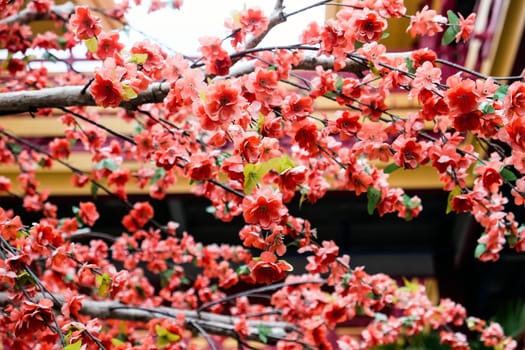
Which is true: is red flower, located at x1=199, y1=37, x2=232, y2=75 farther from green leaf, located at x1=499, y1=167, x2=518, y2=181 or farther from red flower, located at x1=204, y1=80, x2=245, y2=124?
green leaf, located at x1=499, y1=167, x2=518, y2=181

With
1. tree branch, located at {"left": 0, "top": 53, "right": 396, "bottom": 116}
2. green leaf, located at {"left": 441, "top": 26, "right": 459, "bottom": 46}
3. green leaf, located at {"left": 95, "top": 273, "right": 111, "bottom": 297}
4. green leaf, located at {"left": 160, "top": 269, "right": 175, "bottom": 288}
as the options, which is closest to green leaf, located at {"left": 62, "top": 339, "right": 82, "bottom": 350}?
green leaf, located at {"left": 95, "top": 273, "right": 111, "bottom": 297}

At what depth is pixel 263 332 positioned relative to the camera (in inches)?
85.0

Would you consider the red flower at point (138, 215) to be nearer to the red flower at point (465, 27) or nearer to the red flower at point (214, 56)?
the red flower at point (214, 56)

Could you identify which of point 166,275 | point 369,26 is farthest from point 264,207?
point 166,275

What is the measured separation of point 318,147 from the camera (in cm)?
137

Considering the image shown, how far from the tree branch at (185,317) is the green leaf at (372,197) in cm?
83

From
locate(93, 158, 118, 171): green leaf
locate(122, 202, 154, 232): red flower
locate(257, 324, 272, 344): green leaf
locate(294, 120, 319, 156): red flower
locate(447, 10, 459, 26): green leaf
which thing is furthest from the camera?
locate(122, 202, 154, 232): red flower

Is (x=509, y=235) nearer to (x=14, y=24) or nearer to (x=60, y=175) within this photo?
(x=14, y=24)

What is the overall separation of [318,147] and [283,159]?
0.36 m

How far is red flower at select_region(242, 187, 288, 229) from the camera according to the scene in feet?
3.36

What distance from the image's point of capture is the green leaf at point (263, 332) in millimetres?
2127

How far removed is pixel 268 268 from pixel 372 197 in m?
0.46

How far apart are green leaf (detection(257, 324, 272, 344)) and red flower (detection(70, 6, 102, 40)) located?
4.32 feet

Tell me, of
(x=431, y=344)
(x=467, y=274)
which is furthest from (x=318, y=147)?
(x=467, y=274)
